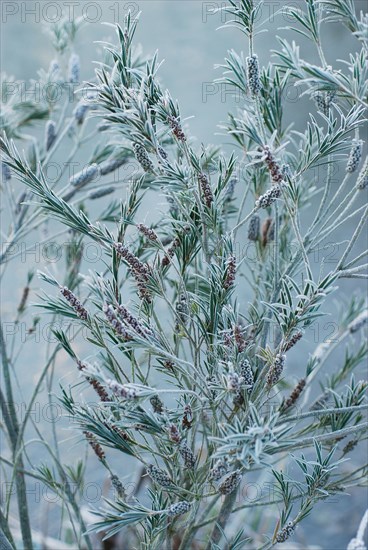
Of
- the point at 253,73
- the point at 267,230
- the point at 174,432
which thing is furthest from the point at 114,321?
the point at 267,230

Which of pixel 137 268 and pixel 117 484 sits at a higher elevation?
pixel 137 268

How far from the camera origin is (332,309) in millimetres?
2426

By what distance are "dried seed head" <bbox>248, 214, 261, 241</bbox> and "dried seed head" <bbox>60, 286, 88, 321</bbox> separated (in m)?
0.27

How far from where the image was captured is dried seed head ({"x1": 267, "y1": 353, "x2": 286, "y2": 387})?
2.28 feet

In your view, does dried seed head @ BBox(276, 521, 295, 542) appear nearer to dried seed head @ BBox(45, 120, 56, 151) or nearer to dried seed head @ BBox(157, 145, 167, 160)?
dried seed head @ BBox(157, 145, 167, 160)

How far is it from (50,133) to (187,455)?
22.0 inches

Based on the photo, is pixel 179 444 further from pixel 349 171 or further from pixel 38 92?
pixel 38 92

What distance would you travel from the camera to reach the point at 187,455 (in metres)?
0.73

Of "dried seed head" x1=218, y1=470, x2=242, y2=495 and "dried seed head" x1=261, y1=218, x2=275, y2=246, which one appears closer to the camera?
"dried seed head" x1=218, y1=470, x2=242, y2=495

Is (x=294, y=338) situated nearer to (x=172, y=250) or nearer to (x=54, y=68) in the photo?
(x=172, y=250)

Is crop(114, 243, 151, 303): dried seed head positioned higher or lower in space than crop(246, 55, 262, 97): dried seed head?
lower

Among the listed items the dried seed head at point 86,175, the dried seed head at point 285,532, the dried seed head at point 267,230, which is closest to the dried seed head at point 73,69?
the dried seed head at point 86,175

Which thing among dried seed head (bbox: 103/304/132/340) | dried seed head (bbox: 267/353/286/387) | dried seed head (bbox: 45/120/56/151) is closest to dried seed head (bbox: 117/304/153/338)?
dried seed head (bbox: 103/304/132/340)

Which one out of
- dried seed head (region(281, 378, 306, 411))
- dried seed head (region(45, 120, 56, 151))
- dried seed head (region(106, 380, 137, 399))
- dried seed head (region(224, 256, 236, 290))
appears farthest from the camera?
dried seed head (region(45, 120, 56, 151))
